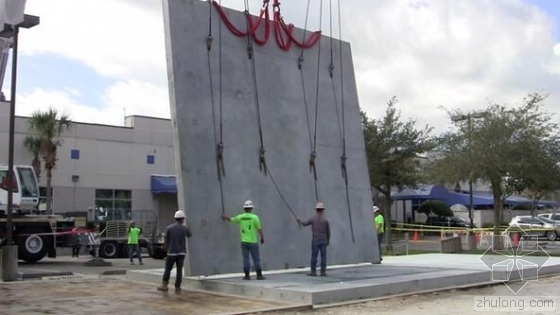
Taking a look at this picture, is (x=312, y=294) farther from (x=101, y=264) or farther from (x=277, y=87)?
(x=101, y=264)

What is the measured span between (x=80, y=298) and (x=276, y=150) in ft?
18.9

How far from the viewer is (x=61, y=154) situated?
135ft

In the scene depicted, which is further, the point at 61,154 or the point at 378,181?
the point at 61,154

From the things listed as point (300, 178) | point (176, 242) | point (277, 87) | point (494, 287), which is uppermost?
point (277, 87)

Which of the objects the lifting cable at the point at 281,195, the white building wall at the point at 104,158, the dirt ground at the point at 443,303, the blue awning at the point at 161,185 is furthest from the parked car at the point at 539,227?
the lifting cable at the point at 281,195

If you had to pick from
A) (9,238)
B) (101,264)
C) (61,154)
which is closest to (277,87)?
(9,238)

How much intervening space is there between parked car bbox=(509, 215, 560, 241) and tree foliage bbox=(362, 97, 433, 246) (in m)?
6.80

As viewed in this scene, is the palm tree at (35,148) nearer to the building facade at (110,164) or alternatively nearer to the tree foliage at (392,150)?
the building facade at (110,164)

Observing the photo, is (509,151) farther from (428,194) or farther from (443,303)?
(428,194)

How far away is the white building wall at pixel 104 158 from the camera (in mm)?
40625

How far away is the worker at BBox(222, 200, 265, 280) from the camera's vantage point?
14.4 m

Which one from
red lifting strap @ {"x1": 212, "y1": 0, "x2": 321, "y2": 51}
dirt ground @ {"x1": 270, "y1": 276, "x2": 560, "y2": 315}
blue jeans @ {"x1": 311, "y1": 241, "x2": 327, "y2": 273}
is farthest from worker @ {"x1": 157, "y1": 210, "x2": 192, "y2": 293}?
red lifting strap @ {"x1": 212, "y1": 0, "x2": 321, "y2": 51}

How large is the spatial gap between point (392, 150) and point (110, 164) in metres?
18.1

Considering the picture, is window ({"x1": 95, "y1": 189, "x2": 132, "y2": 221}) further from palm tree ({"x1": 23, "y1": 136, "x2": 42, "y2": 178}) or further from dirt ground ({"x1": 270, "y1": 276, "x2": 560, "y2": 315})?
dirt ground ({"x1": 270, "y1": 276, "x2": 560, "y2": 315})
